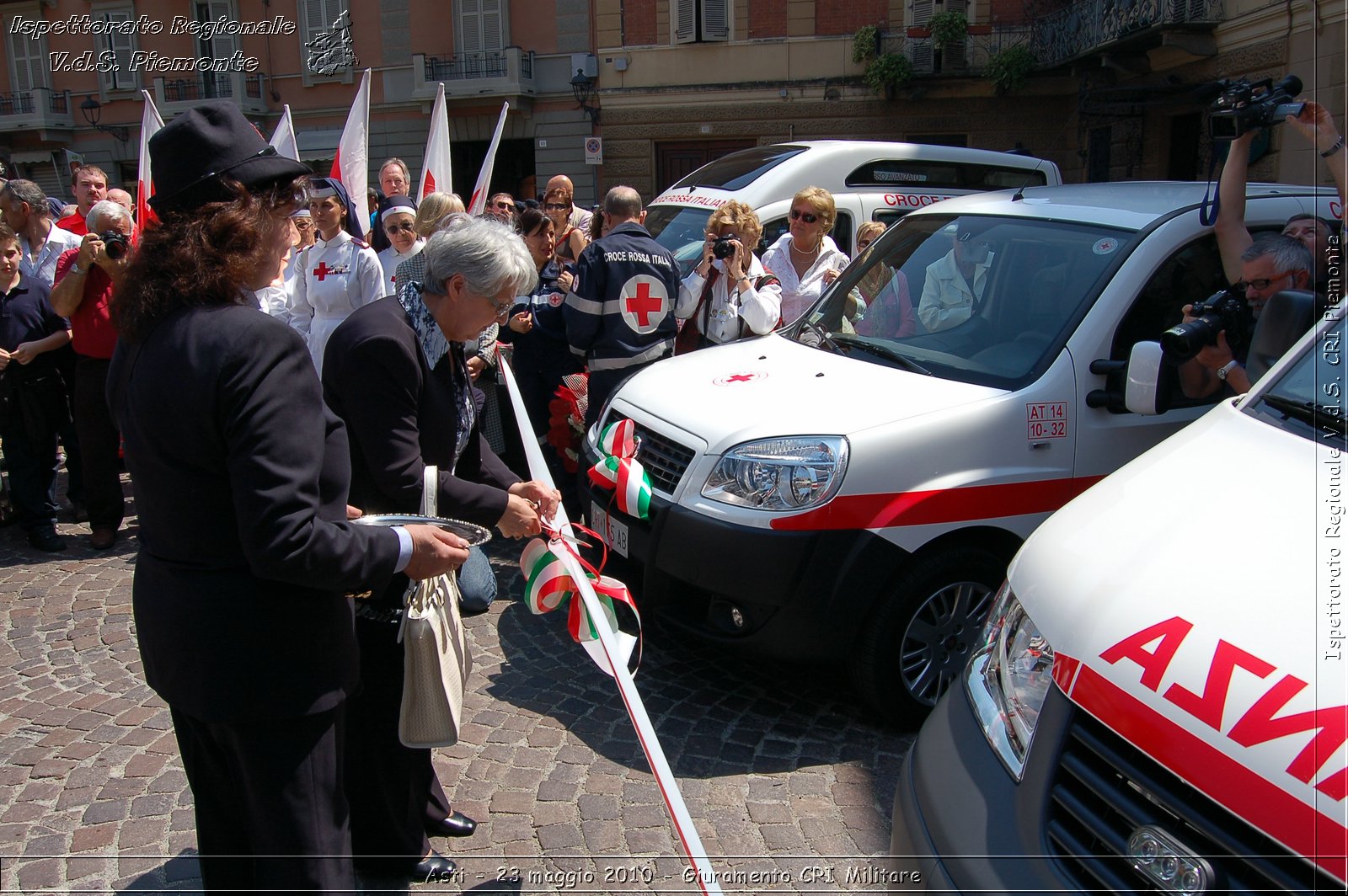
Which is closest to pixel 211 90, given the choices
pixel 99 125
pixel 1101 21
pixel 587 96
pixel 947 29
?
pixel 99 125

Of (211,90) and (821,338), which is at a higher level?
(211,90)

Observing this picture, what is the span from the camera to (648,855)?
9.79ft

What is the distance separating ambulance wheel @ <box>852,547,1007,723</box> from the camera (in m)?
3.55

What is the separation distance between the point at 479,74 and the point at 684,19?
5902 millimetres

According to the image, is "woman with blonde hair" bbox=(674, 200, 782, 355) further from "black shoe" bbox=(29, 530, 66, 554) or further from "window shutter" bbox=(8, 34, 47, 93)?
"window shutter" bbox=(8, 34, 47, 93)

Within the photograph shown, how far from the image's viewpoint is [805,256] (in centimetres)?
611

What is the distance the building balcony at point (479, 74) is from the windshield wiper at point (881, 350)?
23447mm

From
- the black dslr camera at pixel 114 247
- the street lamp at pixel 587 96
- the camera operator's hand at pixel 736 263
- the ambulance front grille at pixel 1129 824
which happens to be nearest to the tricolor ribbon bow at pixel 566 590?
the ambulance front grille at pixel 1129 824

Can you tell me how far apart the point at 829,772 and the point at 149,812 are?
226 cm

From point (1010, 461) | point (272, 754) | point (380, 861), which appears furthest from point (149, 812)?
point (1010, 461)

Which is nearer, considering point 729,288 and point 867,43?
point 729,288

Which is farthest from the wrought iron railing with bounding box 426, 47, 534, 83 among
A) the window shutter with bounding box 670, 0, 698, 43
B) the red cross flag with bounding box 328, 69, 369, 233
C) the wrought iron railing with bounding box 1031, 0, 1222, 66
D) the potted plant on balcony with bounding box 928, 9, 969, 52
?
the red cross flag with bounding box 328, 69, 369, 233

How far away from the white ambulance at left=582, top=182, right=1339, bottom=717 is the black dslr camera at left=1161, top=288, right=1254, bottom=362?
0.15m

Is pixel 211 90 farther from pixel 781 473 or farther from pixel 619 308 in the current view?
pixel 781 473
